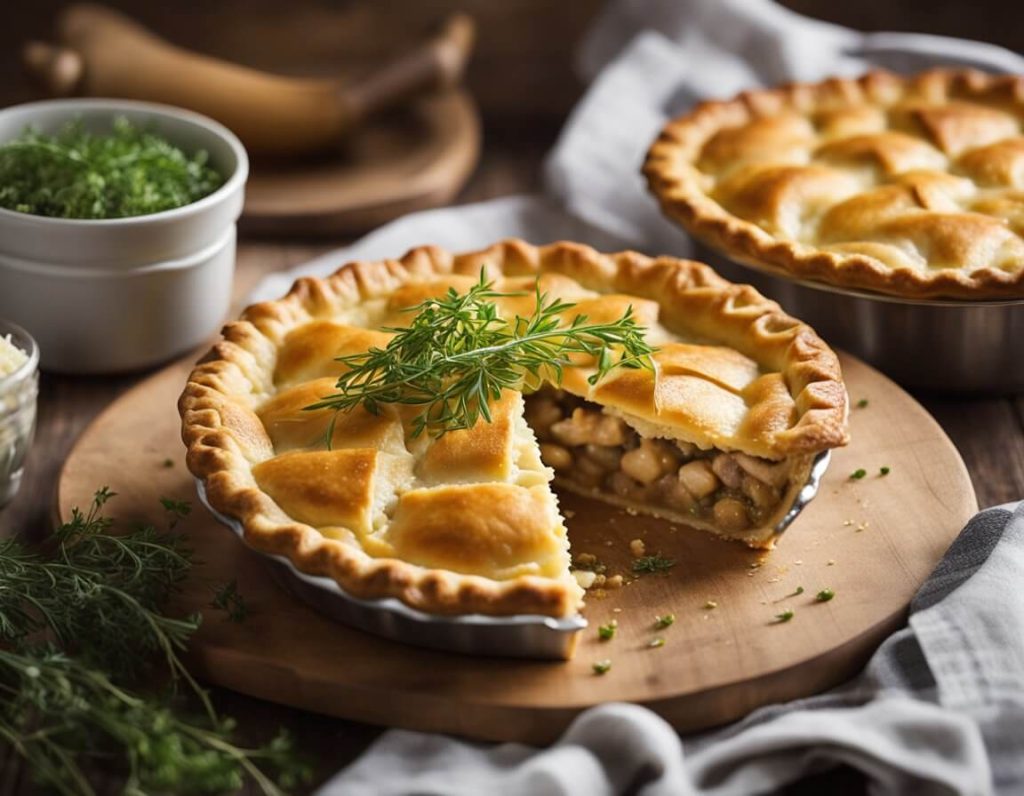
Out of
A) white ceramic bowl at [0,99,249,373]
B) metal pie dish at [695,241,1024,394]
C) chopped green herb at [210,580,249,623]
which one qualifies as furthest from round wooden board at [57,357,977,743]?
white ceramic bowl at [0,99,249,373]

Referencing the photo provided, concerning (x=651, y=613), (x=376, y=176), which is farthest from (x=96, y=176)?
(x=651, y=613)

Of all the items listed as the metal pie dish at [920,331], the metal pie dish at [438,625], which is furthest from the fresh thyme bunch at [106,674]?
the metal pie dish at [920,331]

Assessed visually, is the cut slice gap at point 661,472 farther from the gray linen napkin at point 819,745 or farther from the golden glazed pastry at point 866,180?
the golden glazed pastry at point 866,180

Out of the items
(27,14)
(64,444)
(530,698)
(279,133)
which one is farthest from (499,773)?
(27,14)

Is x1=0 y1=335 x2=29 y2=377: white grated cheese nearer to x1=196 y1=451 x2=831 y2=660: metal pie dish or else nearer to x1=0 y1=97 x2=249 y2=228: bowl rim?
x1=0 y1=97 x2=249 y2=228: bowl rim

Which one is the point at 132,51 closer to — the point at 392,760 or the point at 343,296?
the point at 343,296

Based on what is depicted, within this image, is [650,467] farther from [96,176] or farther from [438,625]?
[96,176]
